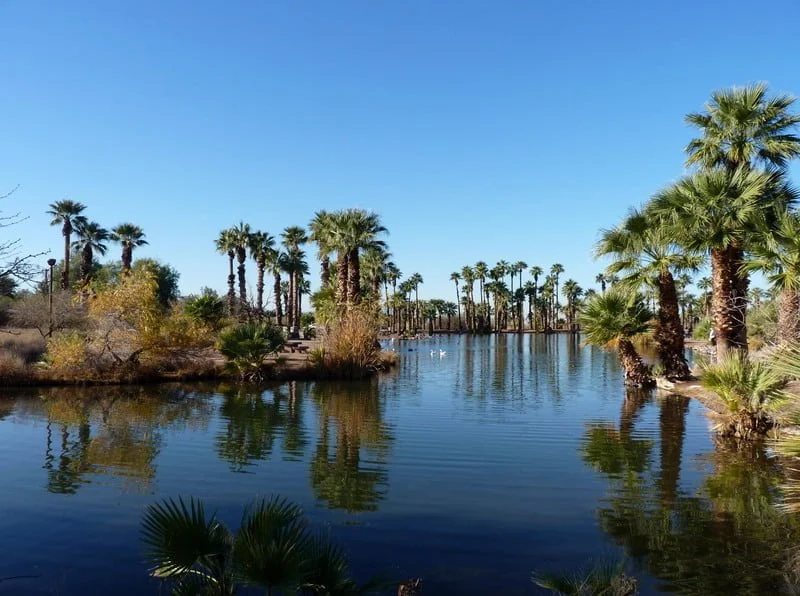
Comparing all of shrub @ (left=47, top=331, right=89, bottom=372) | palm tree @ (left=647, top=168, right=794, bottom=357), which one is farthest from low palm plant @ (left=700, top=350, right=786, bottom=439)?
shrub @ (left=47, top=331, right=89, bottom=372)

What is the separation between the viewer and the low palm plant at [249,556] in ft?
15.2

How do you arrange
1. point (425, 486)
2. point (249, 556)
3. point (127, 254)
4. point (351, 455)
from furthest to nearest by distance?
point (127, 254), point (351, 455), point (425, 486), point (249, 556)

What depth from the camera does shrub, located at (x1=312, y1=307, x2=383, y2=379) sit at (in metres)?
30.9

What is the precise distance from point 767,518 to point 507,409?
39.6 ft

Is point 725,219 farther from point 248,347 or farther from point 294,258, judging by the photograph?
point 294,258

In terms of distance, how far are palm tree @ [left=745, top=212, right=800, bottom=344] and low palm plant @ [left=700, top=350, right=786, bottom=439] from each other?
3.31 ft

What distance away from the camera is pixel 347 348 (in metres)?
31.1

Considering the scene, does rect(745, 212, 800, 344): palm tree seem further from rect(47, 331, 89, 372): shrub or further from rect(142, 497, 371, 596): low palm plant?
rect(47, 331, 89, 372): shrub

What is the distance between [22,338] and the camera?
1240 inches

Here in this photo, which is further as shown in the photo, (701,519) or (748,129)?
(748,129)

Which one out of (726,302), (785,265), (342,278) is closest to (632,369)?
(726,302)

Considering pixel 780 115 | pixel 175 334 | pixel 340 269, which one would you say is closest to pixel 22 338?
pixel 175 334

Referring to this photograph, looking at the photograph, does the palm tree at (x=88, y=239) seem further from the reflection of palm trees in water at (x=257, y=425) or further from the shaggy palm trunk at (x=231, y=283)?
the reflection of palm trees in water at (x=257, y=425)

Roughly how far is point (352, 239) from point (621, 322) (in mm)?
17457
